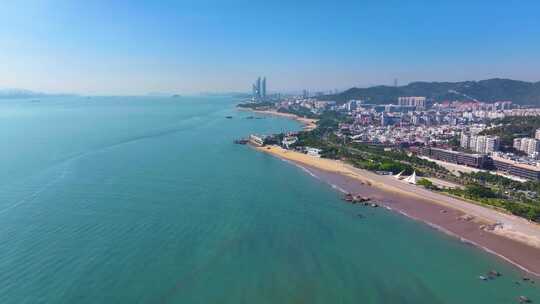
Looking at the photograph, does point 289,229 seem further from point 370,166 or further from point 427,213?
point 370,166

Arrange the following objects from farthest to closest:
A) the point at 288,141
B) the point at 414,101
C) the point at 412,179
Answer: the point at 414,101
the point at 288,141
the point at 412,179

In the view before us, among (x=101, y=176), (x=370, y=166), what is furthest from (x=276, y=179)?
(x=101, y=176)

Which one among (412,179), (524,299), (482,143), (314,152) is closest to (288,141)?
(314,152)

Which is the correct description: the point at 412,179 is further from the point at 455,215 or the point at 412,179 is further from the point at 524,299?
the point at 524,299

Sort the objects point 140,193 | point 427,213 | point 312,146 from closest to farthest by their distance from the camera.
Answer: point 427,213 → point 140,193 → point 312,146

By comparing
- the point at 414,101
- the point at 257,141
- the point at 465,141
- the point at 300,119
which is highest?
the point at 414,101

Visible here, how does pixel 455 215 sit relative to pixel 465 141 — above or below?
below
